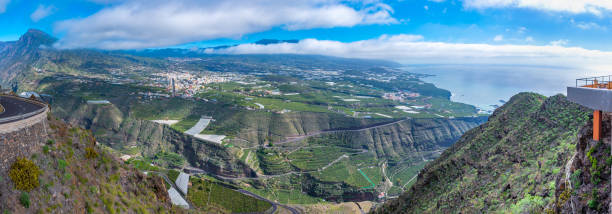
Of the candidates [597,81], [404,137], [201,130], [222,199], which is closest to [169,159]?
[201,130]

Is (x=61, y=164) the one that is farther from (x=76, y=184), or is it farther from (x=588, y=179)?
(x=588, y=179)

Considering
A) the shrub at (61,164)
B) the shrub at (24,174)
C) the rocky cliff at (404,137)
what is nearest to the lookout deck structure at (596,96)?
the shrub at (24,174)

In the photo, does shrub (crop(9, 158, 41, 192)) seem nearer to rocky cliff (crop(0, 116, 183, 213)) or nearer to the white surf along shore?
rocky cliff (crop(0, 116, 183, 213))

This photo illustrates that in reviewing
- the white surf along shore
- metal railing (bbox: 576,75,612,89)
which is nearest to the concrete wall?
metal railing (bbox: 576,75,612,89)

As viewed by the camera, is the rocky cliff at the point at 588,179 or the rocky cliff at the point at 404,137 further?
the rocky cliff at the point at 404,137

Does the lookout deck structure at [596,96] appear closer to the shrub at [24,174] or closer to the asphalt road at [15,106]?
the shrub at [24,174]
